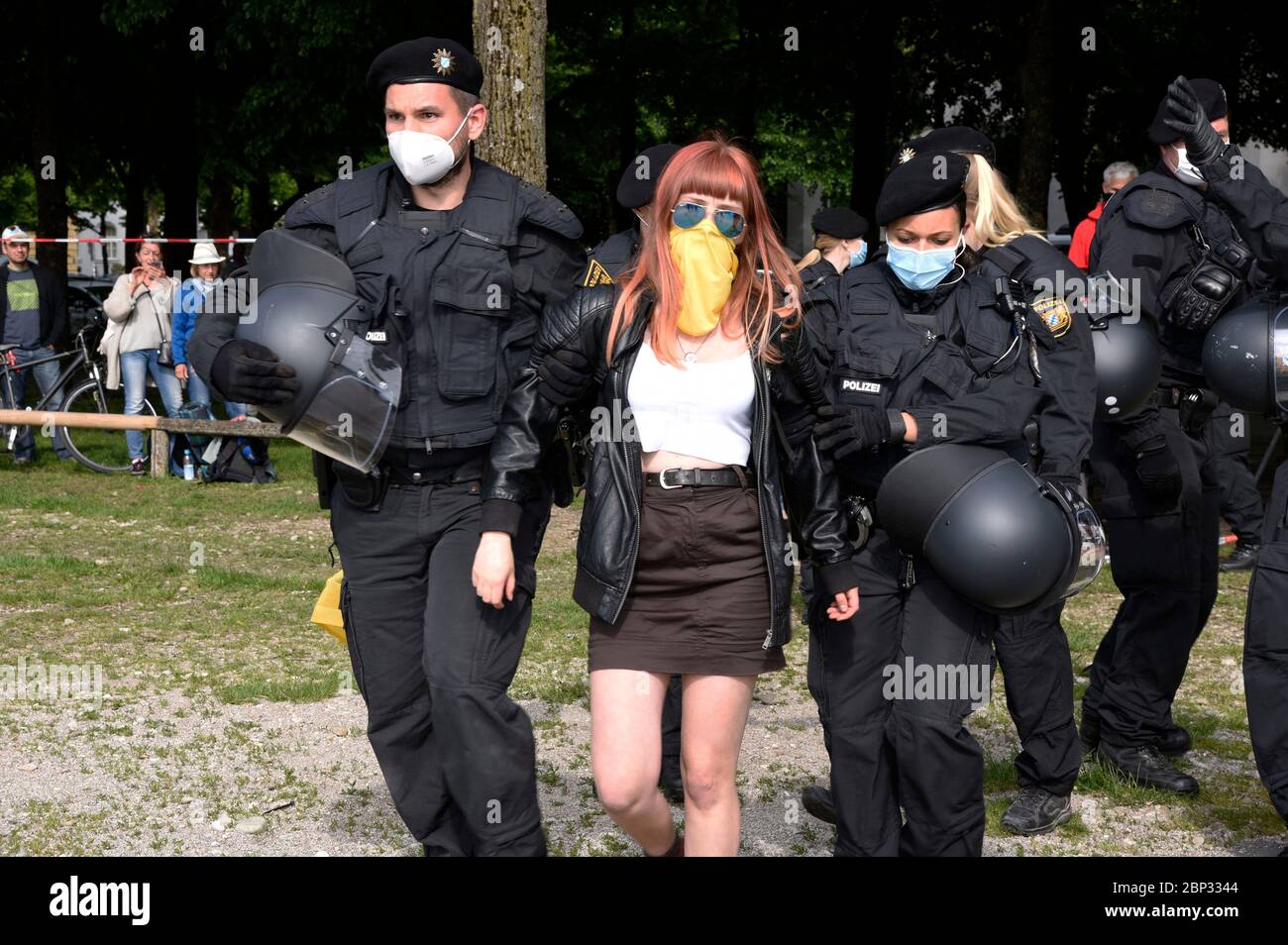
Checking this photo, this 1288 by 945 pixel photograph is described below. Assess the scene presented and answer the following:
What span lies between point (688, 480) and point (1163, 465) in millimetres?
2435

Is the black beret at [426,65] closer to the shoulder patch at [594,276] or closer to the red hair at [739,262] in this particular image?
the shoulder patch at [594,276]

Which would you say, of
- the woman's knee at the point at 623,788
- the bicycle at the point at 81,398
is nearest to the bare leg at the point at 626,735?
the woman's knee at the point at 623,788

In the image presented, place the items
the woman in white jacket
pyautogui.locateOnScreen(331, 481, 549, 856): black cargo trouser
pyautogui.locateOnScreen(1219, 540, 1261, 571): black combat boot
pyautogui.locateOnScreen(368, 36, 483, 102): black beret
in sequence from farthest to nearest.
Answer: the woman in white jacket
pyautogui.locateOnScreen(1219, 540, 1261, 571): black combat boot
pyautogui.locateOnScreen(368, 36, 483, 102): black beret
pyautogui.locateOnScreen(331, 481, 549, 856): black cargo trouser

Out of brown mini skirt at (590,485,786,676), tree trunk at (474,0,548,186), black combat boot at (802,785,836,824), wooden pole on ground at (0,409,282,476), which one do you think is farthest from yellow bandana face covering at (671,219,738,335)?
wooden pole on ground at (0,409,282,476)

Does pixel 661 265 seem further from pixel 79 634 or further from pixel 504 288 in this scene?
pixel 79 634

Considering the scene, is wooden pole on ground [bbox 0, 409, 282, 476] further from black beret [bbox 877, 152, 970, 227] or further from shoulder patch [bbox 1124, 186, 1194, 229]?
black beret [bbox 877, 152, 970, 227]

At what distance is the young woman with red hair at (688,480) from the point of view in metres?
3.80

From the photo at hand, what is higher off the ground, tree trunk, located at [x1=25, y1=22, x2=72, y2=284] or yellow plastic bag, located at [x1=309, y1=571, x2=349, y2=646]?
tree trunk, located at [x1=25, y1=22, x2=72, y2=284]

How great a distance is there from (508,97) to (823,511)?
576cm

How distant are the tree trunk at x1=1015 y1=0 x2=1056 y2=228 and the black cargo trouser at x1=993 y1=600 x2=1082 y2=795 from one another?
9.66 metres

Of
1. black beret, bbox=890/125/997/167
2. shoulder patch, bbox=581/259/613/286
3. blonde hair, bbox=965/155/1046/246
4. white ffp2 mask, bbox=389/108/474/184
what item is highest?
black beret, bbox=890/125/997/167

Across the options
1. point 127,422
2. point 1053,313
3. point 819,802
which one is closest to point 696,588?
point 1053,313

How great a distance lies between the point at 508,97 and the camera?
9172 mm

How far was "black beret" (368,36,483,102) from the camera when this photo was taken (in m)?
4.28
